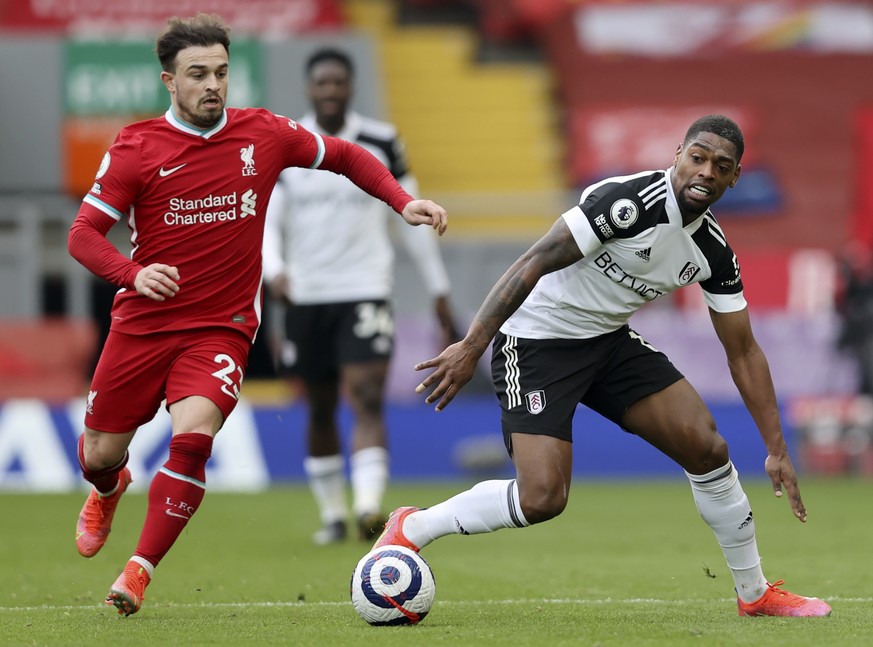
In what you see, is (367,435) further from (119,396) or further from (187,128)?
(187,128)

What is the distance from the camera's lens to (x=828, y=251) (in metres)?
20.6

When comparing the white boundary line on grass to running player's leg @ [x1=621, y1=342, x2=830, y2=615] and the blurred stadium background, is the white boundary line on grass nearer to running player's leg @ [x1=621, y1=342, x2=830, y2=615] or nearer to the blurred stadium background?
running player's leg @ [x1=621, y1=342, x2=830, y2=615]

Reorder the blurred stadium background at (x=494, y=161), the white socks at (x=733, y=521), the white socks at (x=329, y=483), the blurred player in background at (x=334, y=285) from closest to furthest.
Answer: the white socks at (x=733, y=521)
the blurred player in background at (x=334, y=285)
the white socks at (x=329, y=483)
the blurred stadium background at (x=494, y=161)

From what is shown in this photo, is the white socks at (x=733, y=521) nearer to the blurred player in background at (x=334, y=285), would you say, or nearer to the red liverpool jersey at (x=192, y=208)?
the red liverpool jersey at (x=192, y=208)

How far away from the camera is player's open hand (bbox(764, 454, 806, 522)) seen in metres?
6.09

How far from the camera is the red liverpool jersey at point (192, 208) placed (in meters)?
6.37

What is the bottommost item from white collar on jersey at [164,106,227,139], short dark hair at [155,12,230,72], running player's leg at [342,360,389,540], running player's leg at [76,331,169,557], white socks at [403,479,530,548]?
running player's leg at [342,360,389,540]

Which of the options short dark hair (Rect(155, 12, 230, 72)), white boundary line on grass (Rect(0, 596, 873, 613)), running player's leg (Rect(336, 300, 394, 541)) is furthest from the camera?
running player's leg (Rect(336, 300, 394, 541))

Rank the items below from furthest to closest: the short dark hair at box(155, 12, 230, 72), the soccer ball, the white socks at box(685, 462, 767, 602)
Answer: the short dark hair at box(155, 12, 230, 72) → the white socks at box(685, 462, 767, 602) → the soccer ball

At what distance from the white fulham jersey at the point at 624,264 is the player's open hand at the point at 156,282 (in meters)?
1.45

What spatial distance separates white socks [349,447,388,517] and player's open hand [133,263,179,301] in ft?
10.9

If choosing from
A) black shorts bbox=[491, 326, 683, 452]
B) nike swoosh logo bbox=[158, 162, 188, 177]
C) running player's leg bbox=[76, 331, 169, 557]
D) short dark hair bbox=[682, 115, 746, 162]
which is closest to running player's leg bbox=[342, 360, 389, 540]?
running player's leg bbox=[76, 331, 169, 557]

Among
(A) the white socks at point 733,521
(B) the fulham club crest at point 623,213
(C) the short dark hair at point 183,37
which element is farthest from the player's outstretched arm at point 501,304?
(C) the short dark hair at point 183,37

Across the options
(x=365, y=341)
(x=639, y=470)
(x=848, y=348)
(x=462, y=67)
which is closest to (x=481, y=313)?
(x=365, y=341)
